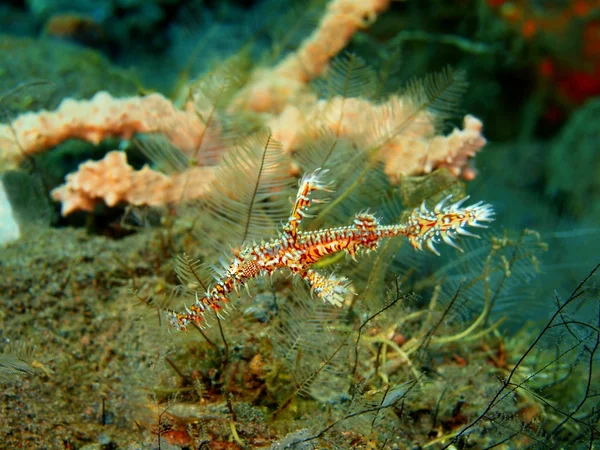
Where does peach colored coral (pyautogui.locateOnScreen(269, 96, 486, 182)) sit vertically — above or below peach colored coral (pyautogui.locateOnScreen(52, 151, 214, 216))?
above

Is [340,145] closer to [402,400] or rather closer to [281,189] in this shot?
[281,189]

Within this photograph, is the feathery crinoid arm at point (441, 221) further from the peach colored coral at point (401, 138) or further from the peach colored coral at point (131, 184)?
the peach colored coral at point (131, 184)

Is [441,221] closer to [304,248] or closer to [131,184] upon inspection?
[304,248]

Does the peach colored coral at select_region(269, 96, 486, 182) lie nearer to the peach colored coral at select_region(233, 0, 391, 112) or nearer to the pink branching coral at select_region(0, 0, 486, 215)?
the pink branching coral at select_region(0, 0, 486, 215)

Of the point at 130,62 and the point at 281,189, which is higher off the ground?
the point at 281,189

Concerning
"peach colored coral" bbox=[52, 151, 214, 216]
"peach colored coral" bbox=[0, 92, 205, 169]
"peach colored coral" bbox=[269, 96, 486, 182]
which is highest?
"peach colored coral" bbox=[269, 96, 486, 182]

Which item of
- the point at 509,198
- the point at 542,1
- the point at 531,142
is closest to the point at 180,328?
the point at 509,198

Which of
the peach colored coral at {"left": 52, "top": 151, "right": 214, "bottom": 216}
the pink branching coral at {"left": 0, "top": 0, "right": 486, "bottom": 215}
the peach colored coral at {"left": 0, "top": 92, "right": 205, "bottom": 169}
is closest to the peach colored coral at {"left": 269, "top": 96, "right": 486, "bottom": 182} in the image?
the pink branching coral at {"left": 0, "top": 0, "right": 486, "bottom": 215}
